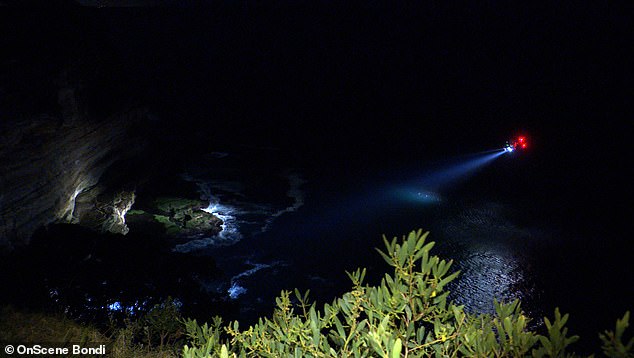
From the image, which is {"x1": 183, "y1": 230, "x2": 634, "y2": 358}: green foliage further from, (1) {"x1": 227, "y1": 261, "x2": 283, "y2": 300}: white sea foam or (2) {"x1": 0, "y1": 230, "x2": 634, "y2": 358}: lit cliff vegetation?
(1) {"x1": 227, "y1": 261, "x2": 283, "y2": 300}: white sea foam

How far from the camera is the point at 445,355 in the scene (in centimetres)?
314

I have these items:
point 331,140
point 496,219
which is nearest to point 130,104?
point 496,219

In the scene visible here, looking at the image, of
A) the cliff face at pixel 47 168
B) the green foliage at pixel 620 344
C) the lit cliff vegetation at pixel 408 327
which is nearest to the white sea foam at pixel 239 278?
the cliff face at pixel 47 168

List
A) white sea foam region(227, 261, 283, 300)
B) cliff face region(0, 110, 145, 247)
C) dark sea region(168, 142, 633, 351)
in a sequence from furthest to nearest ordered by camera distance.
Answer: dark sea region(168, 142, 633, 351), white sea foam region(227, 261, 283, 300), cliff face region(0, 110, 145, 247)

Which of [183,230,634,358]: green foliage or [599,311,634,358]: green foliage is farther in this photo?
[183,230,634,358]: green foliage

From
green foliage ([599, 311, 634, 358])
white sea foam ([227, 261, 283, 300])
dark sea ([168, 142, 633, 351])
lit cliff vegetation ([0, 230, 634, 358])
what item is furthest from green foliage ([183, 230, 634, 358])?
white sea foam ([227, 261, 283, 300])

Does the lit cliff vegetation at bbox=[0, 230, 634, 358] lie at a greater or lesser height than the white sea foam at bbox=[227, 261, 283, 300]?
greater

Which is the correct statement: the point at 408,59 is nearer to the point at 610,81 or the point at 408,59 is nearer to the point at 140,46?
the point at 610,81

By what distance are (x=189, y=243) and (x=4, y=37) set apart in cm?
1563

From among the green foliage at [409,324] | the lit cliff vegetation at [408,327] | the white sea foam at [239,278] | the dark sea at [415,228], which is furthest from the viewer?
the dark sea at [415,228]

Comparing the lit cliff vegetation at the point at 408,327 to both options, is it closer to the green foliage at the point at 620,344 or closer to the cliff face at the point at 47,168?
the green foliage at the point at 620,344

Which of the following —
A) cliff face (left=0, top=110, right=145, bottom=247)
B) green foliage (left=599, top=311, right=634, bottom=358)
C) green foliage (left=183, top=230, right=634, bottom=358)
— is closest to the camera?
green foliage (left=599, top=311, right=634, bottom=358)

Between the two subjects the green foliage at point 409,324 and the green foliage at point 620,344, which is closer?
the green foliage at point 620,344

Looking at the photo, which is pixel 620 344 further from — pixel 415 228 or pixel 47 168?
pixel 415 228
